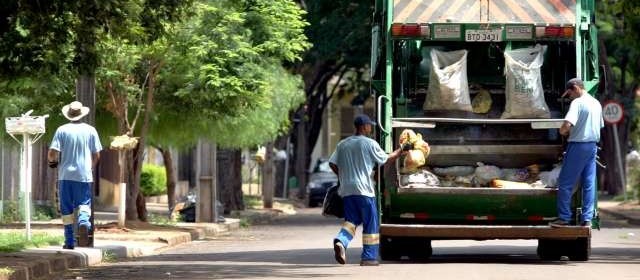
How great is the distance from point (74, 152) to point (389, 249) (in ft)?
13.0

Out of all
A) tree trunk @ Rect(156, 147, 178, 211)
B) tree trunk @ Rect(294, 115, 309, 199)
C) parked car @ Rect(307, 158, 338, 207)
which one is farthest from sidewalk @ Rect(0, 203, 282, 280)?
tree trunk @ Rect(294, 115, 309, 199)

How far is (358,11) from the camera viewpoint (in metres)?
37.5

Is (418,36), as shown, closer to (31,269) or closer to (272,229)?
(31,269)

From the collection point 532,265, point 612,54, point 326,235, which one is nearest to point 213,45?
point 326,235

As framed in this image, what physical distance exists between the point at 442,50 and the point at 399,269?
9.58 feet

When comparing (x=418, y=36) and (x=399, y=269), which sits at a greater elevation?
(x=418, y=36)

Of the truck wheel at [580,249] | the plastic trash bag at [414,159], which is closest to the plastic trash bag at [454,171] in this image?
the plastic trash bag at [414,159]

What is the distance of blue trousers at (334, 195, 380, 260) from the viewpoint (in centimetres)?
1655

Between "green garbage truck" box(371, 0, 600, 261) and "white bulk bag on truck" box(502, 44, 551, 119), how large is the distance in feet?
0.04

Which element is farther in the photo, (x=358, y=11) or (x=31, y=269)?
(x=358, y=11)

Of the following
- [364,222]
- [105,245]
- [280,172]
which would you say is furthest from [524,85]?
[280,172]

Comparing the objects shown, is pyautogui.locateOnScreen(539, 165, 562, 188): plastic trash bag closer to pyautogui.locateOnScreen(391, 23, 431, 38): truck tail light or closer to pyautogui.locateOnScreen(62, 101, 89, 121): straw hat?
pyautogui.locateOnScreen(391, 23, 431, 38): truck tail light

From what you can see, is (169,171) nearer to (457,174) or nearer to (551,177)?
(457,174)

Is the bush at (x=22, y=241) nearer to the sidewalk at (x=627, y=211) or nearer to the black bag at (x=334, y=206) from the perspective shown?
the black bag at (x=334, y=206)
